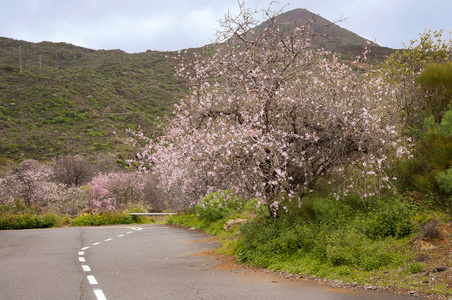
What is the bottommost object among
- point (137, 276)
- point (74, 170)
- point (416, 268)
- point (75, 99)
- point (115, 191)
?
point (115, 191)

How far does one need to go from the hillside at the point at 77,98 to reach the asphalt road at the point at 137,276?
90.5 feet

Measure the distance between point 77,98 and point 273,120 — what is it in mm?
50969

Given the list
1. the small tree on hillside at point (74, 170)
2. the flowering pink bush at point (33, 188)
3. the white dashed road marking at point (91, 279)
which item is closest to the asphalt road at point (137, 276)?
the white dashed road marking at point (91, 279)

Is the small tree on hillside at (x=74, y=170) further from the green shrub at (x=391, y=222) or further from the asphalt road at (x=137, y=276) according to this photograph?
the green shrub at (x=391, y=222)

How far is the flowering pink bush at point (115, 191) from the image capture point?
3195cm

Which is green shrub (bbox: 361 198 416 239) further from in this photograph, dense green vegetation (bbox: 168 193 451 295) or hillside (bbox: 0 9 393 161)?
hillside (bbox: 0 9 393 161)

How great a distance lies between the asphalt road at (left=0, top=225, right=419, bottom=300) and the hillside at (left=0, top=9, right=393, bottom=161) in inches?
1086

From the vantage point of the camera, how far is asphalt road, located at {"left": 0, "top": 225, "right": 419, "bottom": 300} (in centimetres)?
759

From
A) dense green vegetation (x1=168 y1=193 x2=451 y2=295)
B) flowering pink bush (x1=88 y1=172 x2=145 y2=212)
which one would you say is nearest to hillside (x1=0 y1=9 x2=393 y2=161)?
flowering pink bush (x1=88 y1=172 x2=145 y2=212)

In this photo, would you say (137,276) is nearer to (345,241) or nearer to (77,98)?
(345,241)

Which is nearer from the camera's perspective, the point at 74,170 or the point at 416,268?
the point at 416,268

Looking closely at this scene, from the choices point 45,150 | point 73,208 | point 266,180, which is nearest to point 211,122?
point 266,180

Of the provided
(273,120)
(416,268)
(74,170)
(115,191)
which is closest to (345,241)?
(416,268)

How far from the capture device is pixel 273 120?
10.5 m
